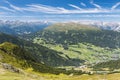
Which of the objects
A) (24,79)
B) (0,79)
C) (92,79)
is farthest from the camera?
(92,79)

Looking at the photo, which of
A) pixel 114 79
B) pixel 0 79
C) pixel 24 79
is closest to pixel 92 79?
pixel 114 79

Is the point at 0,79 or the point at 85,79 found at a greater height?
the point at 0,79

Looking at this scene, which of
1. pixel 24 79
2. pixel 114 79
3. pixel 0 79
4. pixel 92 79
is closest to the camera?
pixel 0 79

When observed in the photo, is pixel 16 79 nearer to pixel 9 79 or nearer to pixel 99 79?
pixel 9 79

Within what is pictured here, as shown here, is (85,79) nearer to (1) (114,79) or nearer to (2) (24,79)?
(1) (114,79)

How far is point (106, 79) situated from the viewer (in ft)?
535

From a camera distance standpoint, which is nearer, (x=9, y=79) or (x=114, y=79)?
(x=9, y=79)

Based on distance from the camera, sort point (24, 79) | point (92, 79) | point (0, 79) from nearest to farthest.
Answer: point (0, 79) < point (24, 79) < point (92, 79)

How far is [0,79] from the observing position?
373 ft

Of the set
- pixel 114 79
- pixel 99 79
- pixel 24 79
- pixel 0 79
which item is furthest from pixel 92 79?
pixel 0 79

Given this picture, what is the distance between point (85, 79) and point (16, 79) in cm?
6902

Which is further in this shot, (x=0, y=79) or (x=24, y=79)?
(x=24, y=79)

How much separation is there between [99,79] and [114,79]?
12.3 meters

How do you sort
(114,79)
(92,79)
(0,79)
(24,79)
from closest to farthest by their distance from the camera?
1. (0,79)
2. (24,79)
3. (114,79)
4. (92,79)
